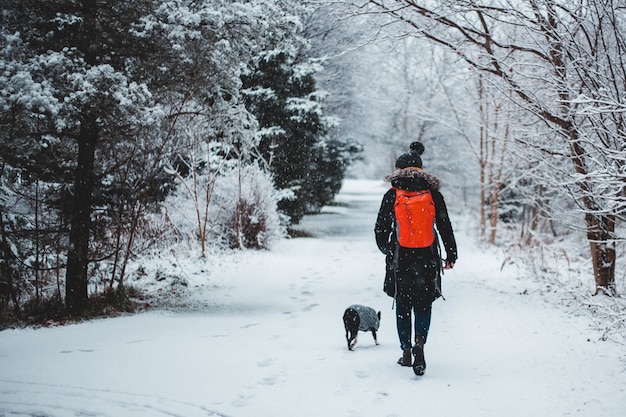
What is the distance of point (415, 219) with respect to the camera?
153 inches

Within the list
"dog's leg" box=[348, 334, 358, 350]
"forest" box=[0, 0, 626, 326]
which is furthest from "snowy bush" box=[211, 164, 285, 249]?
"dog's leg" box=[348, 334, 358, 350]

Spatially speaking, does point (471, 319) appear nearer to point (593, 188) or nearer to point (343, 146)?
point (593, 188)

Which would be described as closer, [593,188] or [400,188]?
[400,188]

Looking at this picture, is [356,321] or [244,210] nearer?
[356,321]

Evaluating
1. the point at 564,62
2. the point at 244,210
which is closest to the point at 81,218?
the point at 564,62

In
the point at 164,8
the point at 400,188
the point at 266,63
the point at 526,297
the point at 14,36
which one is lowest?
the point at 526,297

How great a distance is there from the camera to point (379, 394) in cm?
342

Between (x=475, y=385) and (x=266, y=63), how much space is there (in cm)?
1234

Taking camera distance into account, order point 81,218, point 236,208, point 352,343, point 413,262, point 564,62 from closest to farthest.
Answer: point 413,262 → point 352,343 → point 564,62 → point 81,218 → point 236,208

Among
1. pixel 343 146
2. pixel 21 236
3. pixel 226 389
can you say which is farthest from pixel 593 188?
pixel 343 146

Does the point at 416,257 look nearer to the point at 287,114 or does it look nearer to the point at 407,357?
the point at 407,357

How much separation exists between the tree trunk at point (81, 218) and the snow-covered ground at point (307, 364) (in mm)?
639

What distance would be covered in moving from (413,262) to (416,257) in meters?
0.05

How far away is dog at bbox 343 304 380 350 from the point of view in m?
4.42
